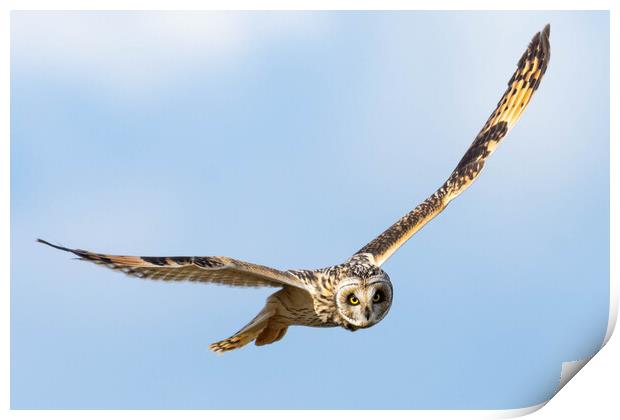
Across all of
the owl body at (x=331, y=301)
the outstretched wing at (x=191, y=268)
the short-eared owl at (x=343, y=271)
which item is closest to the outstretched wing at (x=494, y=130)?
the short-eared owl at (x=343, y=271)

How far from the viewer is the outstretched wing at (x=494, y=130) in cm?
290

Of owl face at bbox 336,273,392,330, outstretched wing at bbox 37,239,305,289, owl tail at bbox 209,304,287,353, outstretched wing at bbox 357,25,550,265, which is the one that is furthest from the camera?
outstretched wing at bbox 357,25,550,265

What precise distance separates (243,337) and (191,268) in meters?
0.65

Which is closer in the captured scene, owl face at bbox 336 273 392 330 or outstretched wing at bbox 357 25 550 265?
owl face at bbox 336 273 392 330

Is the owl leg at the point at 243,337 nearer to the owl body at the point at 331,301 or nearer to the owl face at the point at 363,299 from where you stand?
the owl body at the point at 331,301

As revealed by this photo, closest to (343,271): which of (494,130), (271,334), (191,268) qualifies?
(271,334)

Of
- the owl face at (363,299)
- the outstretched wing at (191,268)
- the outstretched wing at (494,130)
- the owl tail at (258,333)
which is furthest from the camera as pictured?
the outstretched wing at (494,130)

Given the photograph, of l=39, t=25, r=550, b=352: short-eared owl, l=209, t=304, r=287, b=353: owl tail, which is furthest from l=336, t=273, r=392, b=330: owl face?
l=209, t=304, r=287, b=353: owl tail

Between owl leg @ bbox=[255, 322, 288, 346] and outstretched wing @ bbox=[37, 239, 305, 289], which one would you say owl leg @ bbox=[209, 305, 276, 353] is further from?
outstretched wing @ bbox=[37, 239, 305, 289]

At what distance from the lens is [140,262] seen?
79.5 inches

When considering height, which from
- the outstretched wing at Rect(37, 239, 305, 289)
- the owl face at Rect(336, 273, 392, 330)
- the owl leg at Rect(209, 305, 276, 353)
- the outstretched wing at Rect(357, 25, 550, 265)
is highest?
the outstretched wing at Rect(357, 25, 550, 265)

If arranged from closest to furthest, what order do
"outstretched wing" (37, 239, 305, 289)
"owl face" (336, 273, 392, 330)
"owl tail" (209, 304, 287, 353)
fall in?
1. "outstretched wing" (37, 239, 305, 289)
2. "owl face" (336, 273, 392, 330)
3. "owl tail" (209, 304, 287, 353)

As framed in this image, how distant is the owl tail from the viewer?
8.70ft
